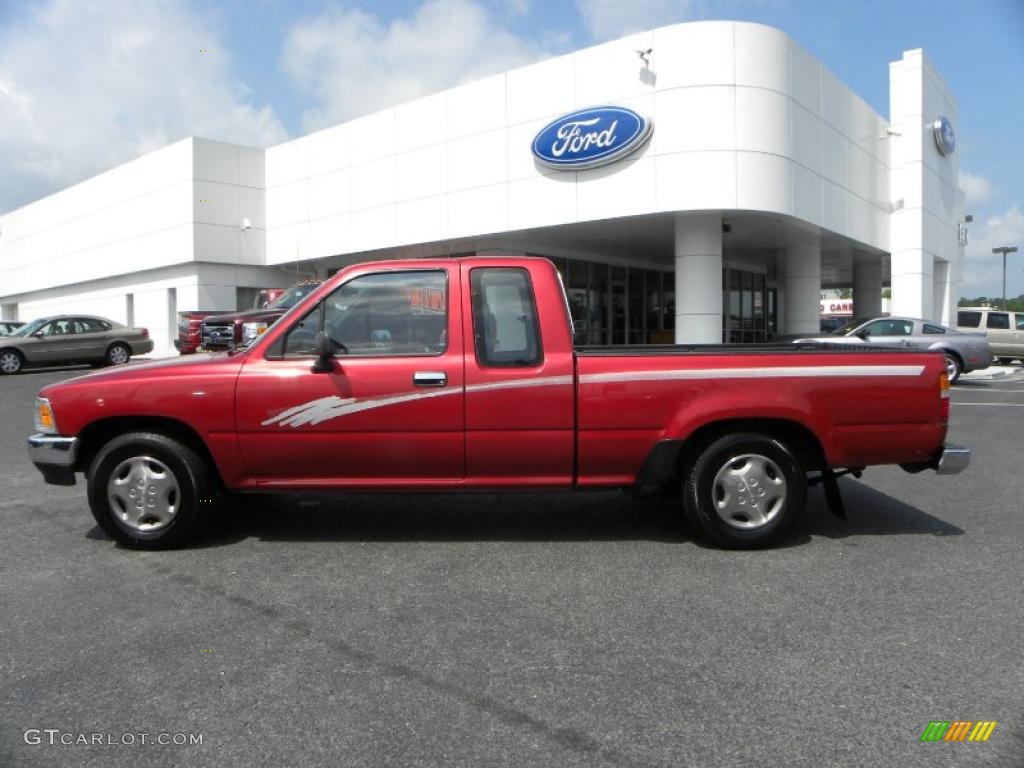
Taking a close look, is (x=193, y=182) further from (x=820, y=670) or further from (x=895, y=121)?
(x=820, y=670)

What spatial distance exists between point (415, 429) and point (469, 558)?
86 centimetres

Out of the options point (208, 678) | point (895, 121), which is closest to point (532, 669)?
point (208, 678)

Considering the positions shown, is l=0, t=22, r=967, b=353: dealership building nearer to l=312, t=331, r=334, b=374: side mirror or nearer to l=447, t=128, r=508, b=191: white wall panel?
l=447, t=128, r=508, b=191: white wall panel

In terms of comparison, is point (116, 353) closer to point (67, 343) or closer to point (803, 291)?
point (67, 343)

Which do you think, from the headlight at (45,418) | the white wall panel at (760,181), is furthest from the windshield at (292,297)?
the headlight at (45,418)

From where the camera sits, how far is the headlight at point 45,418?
15.9ft

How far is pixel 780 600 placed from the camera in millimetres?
3963

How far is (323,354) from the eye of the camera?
4.60 metres

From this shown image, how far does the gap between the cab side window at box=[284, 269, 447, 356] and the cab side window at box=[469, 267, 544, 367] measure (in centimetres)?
23

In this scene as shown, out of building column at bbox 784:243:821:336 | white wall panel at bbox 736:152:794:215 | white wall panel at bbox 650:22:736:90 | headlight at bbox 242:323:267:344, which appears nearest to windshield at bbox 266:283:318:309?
headlight at bbox 242:323:267:344

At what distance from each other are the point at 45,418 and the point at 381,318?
7.46 feet

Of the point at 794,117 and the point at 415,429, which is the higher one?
the point at 794,117

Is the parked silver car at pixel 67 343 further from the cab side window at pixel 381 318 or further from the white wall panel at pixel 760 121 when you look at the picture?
the cab side window at pixel 381 318

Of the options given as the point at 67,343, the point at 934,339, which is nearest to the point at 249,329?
the point at 67,343
